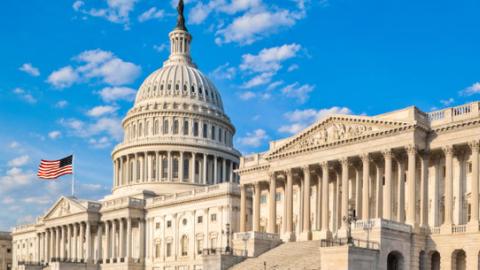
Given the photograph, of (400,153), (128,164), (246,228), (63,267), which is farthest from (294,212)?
(128,164)

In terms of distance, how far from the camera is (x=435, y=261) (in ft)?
236

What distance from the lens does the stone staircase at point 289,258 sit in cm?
6962

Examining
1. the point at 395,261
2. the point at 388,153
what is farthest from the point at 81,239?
the point at 395,261

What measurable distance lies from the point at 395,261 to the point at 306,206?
1496 cm

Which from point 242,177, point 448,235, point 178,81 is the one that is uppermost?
point 178,81

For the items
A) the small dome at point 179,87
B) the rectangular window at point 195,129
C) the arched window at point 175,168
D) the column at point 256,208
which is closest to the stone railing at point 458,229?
the column at point 256,208

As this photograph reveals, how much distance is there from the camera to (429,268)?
70.9 meters

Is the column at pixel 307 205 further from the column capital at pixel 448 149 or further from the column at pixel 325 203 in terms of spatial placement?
the column capital at pixel 448 149

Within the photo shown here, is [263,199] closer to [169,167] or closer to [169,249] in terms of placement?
[169,249]

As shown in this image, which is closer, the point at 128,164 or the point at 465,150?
the point at 465,150

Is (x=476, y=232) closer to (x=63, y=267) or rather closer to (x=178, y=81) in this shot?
(x=63, y=267)

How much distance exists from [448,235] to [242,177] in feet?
108

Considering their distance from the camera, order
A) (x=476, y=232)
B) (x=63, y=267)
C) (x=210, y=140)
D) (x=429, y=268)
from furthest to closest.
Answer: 1. (x=210, y=140)
2. (x=63, y=267)
3. (x=429, y=268)
4. (x=476, y=232)

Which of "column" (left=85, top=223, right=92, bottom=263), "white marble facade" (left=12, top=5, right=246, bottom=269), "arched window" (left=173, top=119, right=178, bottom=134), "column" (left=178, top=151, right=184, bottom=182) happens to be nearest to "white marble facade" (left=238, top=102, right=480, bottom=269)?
"white marble facade" (left=12, top=5, right=246, bottom=269)
